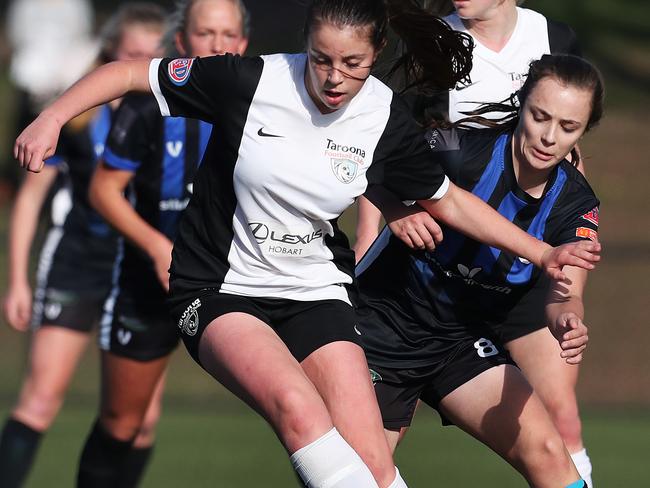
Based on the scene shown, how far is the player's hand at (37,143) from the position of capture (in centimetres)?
333

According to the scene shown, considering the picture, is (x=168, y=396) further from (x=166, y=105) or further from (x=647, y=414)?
(x=166, y=105)

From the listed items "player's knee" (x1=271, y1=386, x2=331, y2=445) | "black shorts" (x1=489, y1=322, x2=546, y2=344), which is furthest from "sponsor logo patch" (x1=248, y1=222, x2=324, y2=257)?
"black shorts" (x1=489, y1=322, x2=546, y2=344)

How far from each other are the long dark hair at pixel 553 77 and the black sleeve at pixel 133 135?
1444 mm

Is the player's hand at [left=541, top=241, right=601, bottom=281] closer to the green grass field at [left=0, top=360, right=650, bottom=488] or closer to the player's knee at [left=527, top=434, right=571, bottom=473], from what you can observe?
the player's knee at [left=527, top=434, right=571, bottom=473]

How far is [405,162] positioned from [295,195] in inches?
14.6

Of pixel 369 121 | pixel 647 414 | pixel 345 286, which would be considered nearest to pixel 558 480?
pixel 345 286

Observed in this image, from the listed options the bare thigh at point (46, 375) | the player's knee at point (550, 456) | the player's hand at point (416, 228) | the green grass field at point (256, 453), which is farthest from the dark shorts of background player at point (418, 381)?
the green grass field at point (256, 453)

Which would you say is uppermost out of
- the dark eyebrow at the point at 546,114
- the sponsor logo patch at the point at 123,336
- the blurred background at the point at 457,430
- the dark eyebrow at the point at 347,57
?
the dark eyebrow at the point at 347,57

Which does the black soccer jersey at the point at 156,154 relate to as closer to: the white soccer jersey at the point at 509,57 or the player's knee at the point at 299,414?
the white soccer jersey at the point at 509,57

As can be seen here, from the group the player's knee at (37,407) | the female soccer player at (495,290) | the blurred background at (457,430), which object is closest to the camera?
the female soccer player at (495,290)

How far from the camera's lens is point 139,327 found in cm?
513

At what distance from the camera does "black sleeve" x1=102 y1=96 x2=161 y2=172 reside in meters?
4.95

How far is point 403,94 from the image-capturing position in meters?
4.00

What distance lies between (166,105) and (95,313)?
2.34m
